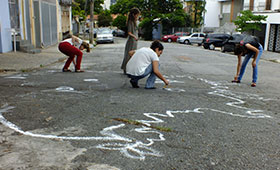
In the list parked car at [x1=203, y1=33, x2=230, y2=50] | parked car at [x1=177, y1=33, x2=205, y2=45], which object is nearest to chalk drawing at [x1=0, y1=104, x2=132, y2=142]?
parked car at [x1=203, y1=33, x2=230, y2=50]

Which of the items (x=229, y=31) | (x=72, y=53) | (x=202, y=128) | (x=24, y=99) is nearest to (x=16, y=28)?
(x=72, y=53)

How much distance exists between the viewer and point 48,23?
69.7ft

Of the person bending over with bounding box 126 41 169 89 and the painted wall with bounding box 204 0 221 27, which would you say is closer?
the person bending over with bounding box 126 41 169 89

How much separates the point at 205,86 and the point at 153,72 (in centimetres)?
180

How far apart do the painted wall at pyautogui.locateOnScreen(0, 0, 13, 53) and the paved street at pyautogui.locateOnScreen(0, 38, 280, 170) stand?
694cm

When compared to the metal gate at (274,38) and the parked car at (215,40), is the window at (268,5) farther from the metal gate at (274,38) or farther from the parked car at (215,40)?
the parked car at (215,40)

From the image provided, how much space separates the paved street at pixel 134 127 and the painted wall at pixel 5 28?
694cm

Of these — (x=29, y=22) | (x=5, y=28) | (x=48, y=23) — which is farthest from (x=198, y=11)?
(x=5, y=28)

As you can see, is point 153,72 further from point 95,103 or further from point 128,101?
point 95,103

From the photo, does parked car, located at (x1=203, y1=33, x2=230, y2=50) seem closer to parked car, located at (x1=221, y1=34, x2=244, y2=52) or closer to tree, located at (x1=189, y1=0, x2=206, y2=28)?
parked car, located at (x1=221, y1=34, x2=244, y2=52)

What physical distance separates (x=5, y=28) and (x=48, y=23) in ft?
25.6

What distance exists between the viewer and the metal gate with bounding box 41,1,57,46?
19.8 meters

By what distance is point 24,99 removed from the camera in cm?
570

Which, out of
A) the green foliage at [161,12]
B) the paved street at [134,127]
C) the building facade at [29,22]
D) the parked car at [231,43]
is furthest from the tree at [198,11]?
the paved street at [134,127]
